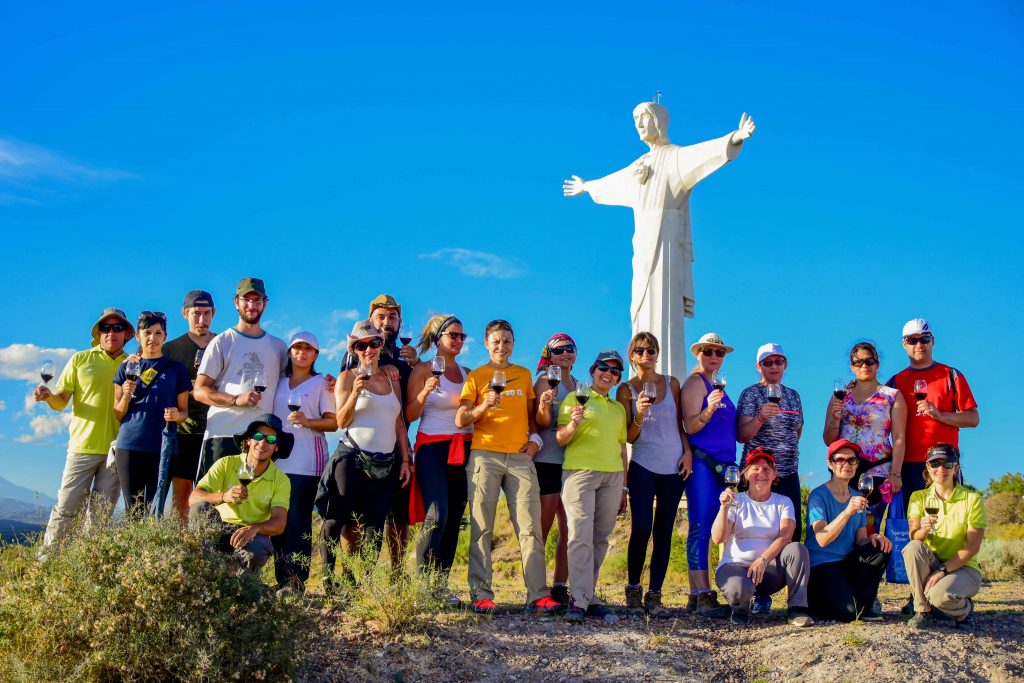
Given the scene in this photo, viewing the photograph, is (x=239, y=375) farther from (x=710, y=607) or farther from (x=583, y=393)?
(x=710, y=607)

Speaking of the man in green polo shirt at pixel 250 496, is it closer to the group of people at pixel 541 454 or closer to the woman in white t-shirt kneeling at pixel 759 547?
the group of people at pixel 541 454

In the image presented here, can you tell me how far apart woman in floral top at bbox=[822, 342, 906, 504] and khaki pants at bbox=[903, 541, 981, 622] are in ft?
1.74

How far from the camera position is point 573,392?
23.9 ft

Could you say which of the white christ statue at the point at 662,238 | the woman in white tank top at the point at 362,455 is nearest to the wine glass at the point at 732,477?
the woman in white tank top at the point at 362,455

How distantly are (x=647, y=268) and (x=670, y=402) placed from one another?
5743mm

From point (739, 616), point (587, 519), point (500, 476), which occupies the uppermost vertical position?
point (500, 476)

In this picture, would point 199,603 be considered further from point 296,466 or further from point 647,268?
point 647,268

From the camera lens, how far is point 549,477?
24.5 feet

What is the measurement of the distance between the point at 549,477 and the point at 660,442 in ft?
2.94

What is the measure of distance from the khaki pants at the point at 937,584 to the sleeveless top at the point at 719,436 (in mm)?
1466

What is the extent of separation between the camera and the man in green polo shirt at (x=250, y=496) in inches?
238

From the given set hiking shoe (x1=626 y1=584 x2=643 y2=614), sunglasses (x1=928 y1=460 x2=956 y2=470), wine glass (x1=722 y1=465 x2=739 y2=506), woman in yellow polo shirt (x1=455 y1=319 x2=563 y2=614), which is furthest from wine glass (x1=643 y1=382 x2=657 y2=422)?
sunglasses (x1=928 y1=460 x2=956 y2=470)

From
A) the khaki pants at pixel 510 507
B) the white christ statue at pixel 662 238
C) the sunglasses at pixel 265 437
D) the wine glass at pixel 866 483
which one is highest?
the white christ statue at pixel 662 238

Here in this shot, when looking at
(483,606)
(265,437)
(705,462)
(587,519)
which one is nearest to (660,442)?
(705,462)
